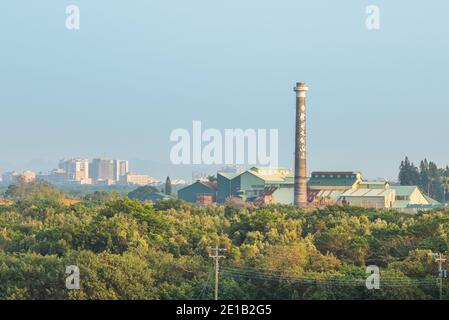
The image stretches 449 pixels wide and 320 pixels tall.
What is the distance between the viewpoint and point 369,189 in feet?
261

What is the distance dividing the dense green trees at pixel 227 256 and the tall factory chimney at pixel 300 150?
18082mm

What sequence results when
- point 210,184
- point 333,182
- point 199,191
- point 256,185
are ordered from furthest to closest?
point 210,184 → point 199,191 → point 256,185 → point 333,182

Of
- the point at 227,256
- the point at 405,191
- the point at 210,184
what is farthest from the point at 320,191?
the point at 227,256

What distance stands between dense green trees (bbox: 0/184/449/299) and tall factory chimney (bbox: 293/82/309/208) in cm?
1808

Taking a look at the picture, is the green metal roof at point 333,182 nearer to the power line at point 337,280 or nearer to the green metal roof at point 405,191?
the green metal roof at point 405,191

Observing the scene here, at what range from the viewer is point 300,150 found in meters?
71.9

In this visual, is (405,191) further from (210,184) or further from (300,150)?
(210,184)

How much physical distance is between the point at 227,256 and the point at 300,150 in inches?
1343

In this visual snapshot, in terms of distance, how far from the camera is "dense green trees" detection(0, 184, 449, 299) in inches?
1266

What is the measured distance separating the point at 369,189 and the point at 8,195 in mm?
45477

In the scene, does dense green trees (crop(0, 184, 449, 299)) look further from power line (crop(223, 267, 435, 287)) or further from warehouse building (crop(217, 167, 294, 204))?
warehouse building (crop(217, 167, 294, 204))
